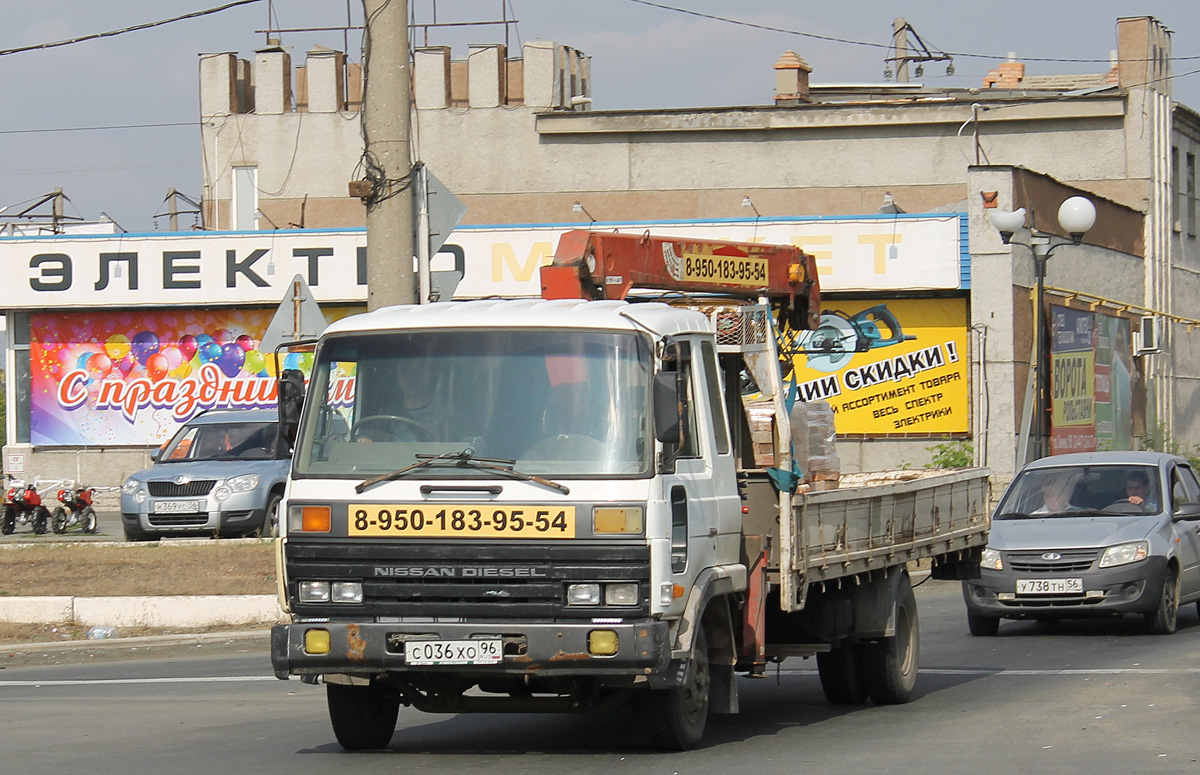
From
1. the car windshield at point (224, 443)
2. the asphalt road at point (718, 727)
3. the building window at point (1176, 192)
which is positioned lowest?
the asphalt road at point (718, 727)

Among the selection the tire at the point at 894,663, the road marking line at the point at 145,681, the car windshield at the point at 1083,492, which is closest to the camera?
the tire at the point at 894,663

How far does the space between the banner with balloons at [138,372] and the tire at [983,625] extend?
17050 millimetres

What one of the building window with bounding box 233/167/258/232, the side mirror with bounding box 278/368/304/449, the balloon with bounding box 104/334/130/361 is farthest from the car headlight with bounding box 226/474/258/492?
the building window with bounding box 233/167/258/232

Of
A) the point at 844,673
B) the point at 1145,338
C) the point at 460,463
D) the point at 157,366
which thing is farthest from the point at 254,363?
the point at 460,463

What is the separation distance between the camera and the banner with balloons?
95.1 feet

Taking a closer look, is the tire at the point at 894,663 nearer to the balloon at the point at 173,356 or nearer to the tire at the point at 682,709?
the tire at the point at 682,709

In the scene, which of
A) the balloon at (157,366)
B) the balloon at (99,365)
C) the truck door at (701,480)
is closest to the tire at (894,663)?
the truck door at (701,480)

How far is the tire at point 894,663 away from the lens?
10148 mm

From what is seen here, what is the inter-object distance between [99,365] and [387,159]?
17.4 metres

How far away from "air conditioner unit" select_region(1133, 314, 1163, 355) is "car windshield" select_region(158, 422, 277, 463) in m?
16.5

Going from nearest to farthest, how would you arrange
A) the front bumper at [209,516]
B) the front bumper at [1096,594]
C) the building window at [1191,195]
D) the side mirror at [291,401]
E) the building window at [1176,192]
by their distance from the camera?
the side mirror at [291,401]
the front bumper at [1096,594]
the front bumper at [209,516]
the building window at [1176,192]
the building window at [1191,195]

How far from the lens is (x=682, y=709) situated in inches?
317

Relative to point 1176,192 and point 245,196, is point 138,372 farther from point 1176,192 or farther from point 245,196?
point 1176,192

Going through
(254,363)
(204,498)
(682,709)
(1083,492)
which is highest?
(254,363)
